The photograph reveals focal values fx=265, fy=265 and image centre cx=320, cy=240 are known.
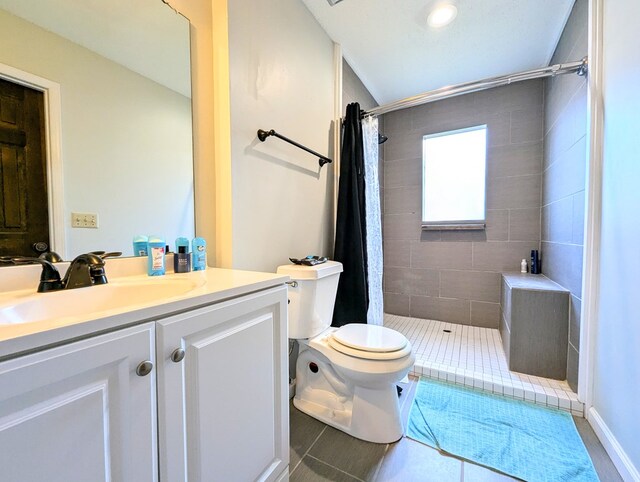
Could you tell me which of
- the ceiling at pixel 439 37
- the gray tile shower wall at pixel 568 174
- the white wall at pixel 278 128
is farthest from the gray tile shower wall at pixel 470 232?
the white wall at pixel 278 128

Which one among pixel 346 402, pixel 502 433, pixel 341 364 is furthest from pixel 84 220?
pixel 502 433

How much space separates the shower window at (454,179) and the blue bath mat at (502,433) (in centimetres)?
158

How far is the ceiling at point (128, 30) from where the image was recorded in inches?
32.2

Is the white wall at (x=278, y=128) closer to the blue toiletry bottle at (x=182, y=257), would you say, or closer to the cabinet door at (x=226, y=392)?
the blue toiletry bottle at (x=182, y=257)

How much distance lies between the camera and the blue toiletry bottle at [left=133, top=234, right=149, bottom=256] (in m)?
1.00

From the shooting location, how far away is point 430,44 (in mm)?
1969

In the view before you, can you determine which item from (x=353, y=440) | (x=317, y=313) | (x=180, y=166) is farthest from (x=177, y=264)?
(x=353, y=440)

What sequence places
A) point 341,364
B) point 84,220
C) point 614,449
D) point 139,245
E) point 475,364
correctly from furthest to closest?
1. point 475,364
2. point 341,364
3. point 614,449
4. point 139,245
5. point 84,220

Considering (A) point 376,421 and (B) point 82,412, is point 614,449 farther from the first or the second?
(B) point 82,412

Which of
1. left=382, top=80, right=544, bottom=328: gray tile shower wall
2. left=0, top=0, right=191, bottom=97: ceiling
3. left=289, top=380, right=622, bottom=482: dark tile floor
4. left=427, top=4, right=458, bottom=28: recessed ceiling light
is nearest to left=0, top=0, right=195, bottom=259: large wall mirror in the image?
left=0, top=0, right=191, bottom=97: ceiling

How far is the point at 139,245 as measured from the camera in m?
1.00

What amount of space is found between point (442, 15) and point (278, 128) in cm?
132

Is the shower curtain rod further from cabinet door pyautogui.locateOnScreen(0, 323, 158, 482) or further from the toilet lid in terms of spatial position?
cabinet door pyautogui.locateOnScreen(0, 323, 158, 482)

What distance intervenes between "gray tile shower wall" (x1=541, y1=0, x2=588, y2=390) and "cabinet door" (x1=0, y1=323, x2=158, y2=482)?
79.3 inches
